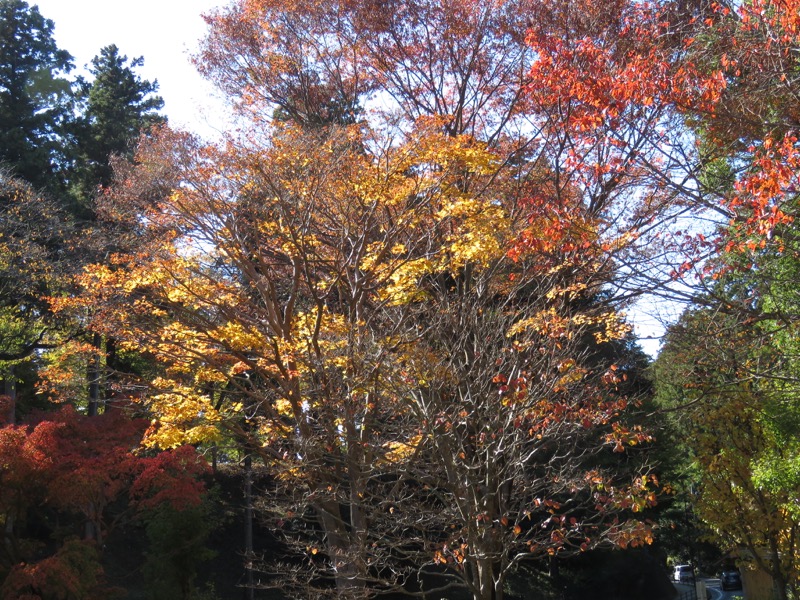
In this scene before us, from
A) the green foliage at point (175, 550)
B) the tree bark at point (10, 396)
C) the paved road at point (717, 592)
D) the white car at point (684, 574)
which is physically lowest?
the paved road at point (717, 592)

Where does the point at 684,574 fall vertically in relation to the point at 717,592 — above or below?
above

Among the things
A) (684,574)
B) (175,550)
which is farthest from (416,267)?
(684,574)

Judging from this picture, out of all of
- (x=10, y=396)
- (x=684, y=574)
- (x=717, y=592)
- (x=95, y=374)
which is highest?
(x=95, y=374)

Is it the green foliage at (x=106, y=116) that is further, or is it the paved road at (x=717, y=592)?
the paved road at (x=717, y=592)

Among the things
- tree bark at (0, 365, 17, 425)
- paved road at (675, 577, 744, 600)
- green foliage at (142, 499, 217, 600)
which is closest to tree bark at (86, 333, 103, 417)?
tree bark at (0, 365, 17, 425)

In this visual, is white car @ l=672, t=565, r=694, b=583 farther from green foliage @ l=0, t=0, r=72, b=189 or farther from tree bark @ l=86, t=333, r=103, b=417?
green foliage @ l=0, t=0, r=72, b=189

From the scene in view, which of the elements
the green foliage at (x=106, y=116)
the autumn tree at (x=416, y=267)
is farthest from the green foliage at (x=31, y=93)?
the autumn tree at (x=416, y=267)

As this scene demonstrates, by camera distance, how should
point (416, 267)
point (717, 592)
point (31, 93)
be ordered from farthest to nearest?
1. point (717, 592)
2. point (31, 93)
3. point (416, 267)

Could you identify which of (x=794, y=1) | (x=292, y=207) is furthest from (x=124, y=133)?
(x=794, y=1)

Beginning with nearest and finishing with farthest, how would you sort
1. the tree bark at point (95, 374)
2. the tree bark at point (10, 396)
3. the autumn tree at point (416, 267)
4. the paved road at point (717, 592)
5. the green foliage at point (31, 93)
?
the autumn tree at point (416, 267)
the tree bark at point (10, 396)
the tree bark at point (95, 374)
the green foliage at point (31, 93)
the paved road at point (717, 592)

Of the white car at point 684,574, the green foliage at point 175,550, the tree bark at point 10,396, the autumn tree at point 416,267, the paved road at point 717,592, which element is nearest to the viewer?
the autumn tree at point 416,267

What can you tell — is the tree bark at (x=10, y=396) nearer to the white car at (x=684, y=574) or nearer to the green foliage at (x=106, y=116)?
the green foliage at (x=106, y=116)

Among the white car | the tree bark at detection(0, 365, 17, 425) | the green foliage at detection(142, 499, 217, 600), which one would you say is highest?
the tree bark at detection(0, 365, 17, 425)

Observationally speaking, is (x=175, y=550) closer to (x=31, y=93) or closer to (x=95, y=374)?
(x=95, y=374)
